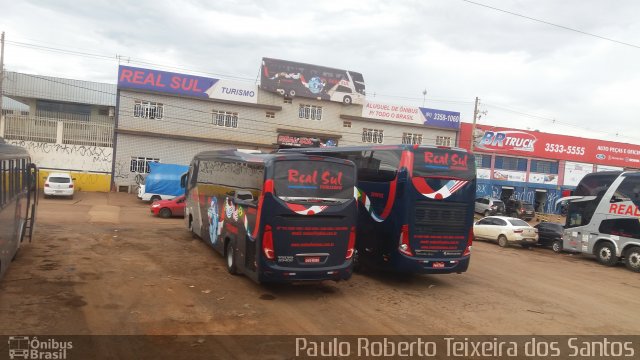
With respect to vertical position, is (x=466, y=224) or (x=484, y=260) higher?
(x=466, y=224)

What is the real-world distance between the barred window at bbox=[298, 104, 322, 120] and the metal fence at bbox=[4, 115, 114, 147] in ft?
46.6

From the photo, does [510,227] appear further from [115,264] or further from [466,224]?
[115,264]

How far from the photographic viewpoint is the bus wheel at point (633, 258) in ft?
50.7

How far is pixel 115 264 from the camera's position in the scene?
1052cm

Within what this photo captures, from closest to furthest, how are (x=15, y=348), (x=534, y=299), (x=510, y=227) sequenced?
(x=15, y=348)
(x=534, y=299)
(x=510, y=227)

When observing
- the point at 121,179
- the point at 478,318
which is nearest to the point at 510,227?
the point at 478,318

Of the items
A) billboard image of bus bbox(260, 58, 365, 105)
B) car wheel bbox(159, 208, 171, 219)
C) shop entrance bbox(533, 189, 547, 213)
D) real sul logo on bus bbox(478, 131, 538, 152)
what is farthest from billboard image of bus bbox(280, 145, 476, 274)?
shop entrance bbox(533, 189, 547, 213)

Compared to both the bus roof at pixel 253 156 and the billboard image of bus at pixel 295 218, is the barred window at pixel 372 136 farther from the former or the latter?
the billboard image of bus at pixel 295 218

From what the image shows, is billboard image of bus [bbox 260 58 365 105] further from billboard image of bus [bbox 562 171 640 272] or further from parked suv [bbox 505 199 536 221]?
billboard image of bus [bbox 562 171 640 272]

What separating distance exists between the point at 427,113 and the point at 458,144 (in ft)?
13.4

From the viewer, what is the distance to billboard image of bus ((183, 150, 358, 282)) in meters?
8.57

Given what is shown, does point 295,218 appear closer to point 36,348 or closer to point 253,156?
point 253,156

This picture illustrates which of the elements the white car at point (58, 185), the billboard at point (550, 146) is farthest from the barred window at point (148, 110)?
the billboard at point (550, 146)

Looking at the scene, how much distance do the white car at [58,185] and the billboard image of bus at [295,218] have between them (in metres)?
21.2
